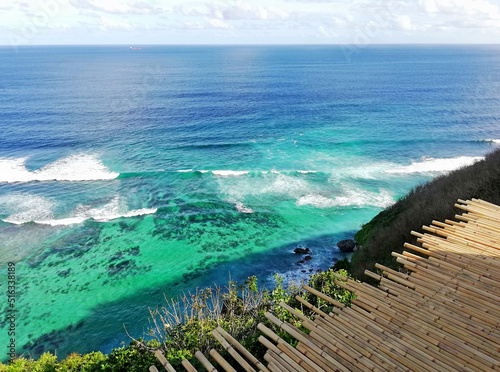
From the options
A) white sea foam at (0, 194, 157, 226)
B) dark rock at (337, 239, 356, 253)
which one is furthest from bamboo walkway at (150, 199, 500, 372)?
white sea foam at (0, 194, 157, 226)

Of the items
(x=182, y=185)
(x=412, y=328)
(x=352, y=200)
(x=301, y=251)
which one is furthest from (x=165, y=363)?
(x=182, y=185)

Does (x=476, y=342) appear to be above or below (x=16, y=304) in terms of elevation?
above

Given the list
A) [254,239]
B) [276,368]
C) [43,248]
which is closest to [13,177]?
[43,248]

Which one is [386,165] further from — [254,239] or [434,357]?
[434,357]

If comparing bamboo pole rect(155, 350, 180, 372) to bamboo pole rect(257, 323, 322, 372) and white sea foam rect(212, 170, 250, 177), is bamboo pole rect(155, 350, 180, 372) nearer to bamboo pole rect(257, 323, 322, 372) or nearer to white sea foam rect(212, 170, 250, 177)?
bamboo pole rect(257, 323, 322, 372)

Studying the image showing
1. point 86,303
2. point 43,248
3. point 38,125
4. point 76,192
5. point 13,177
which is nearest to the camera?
point 86,303
